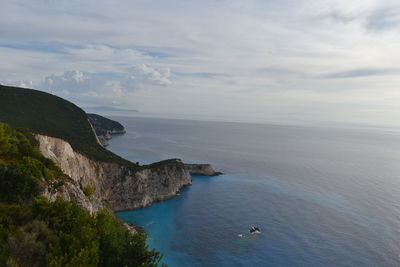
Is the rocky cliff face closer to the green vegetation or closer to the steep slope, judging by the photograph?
the steep slope

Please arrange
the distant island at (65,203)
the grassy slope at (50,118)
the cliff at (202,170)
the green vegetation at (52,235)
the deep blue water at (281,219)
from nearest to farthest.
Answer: the green vegetation at (52,235) → the distant island at (65,203) → the deep blue water at (281,219) → the grassy slope at (50,118) → the cliff at (202,170)

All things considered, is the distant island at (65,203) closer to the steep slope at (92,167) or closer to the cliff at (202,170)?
the steep slope at (92,167)

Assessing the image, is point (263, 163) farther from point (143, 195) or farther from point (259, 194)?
point (143, 195)

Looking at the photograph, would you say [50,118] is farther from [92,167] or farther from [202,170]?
[202,170]

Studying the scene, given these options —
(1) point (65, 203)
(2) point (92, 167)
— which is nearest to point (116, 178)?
(2) point (92, 167)

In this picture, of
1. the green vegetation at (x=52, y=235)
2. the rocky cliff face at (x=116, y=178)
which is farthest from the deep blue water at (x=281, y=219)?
the green vegetation at (x=52, y=235)

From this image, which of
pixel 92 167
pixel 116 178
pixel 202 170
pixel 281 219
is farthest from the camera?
pixel 202 170
